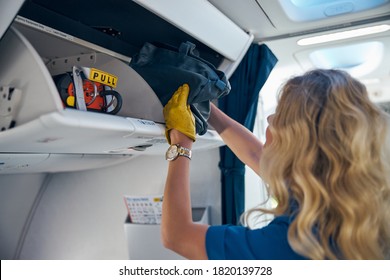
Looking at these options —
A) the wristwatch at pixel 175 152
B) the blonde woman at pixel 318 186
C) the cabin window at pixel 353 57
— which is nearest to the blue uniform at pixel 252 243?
the blonde woman at pixel 318 186

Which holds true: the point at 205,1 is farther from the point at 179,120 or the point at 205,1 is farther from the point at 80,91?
the point at 80,91

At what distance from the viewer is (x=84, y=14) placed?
1.18m

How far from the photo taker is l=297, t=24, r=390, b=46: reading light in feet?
5.59

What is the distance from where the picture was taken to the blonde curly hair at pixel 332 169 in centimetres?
89

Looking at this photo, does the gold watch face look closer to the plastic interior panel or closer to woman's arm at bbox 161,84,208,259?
woman's arm at bbox 161,84,208,259

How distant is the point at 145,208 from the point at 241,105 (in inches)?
32.7

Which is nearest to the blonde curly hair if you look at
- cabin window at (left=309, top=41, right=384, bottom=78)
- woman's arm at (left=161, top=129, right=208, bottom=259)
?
woman's arm at (left=161, top=129, right=208, bottom=259)

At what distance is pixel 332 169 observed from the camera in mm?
937

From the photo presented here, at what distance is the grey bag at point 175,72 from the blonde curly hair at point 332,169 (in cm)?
31

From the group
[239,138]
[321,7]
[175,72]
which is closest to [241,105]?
[239,138]

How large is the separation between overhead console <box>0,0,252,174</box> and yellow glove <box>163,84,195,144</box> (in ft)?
0.12

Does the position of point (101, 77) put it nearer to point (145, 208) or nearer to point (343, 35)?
point (145, 208)

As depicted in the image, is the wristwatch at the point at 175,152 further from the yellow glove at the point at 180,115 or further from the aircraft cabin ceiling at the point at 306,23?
the aircraft cabin ceiling at the point at 306,23
